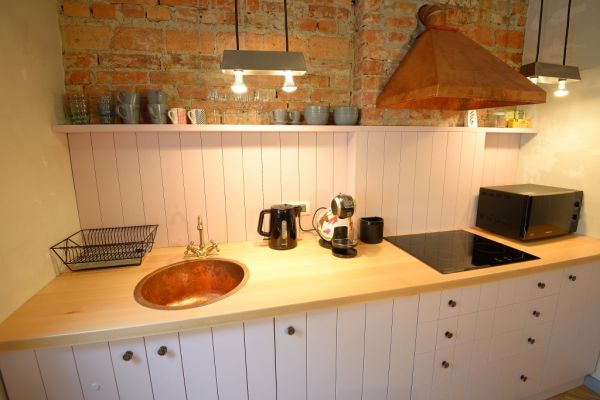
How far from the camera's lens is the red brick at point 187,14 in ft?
4.74

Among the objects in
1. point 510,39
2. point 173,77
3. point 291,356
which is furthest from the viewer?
point 510,39

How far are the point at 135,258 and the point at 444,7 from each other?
2.02 metres

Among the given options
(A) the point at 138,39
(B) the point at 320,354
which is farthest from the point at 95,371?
(A) the point at 138,39

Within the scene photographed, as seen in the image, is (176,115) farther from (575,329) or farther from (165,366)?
(575,329)

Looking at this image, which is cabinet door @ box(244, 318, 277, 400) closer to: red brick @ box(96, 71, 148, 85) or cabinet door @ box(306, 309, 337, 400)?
cabinet door @ box(306, 309, 337, 400)

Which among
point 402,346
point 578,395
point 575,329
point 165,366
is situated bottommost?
point 578,395

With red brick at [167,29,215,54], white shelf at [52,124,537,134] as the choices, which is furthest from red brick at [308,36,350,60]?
red brick at [167,29,215,54]

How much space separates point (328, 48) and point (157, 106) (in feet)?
3.20

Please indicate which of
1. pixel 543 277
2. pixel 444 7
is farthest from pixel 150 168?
pixel 543 277

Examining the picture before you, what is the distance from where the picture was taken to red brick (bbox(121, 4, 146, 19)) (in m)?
1.39

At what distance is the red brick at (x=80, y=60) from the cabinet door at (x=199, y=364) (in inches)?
52.8

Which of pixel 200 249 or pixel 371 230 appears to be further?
pixel 371 230

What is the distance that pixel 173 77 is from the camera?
1.49 metres

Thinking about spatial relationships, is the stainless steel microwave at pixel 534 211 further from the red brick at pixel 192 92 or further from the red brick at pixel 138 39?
the red brick at pixel 138 39
